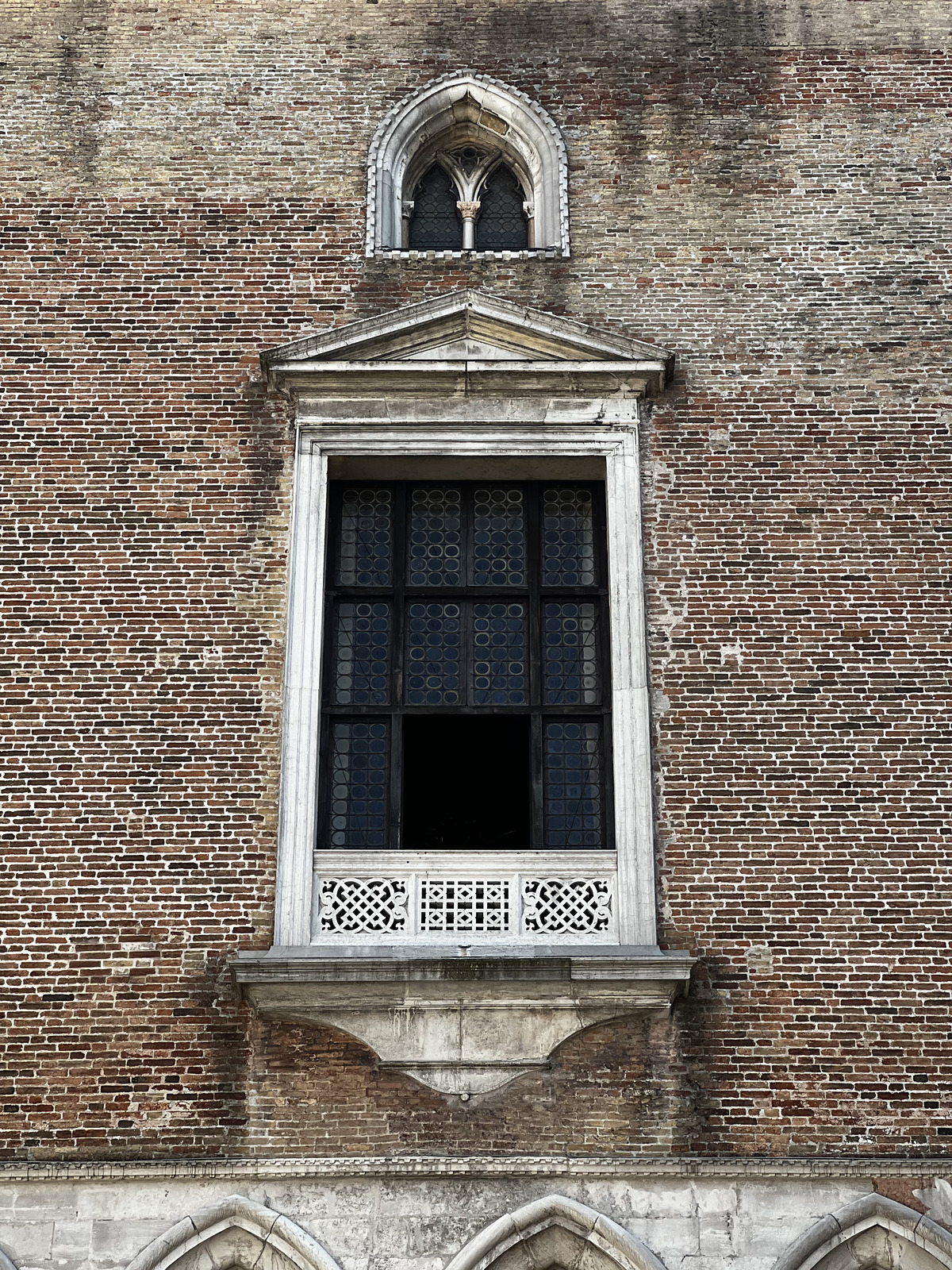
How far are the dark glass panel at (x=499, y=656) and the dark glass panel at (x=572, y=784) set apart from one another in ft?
1.21

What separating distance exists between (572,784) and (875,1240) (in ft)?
11.1

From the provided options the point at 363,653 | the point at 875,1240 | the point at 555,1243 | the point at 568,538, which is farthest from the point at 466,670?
the point at 875,1240

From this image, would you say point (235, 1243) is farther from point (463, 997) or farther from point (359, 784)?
point (359, 784)

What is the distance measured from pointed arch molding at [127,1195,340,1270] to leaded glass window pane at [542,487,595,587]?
15.2 feet

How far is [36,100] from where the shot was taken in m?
14.2

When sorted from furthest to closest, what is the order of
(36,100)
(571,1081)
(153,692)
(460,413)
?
(36,100)
(460,413)
(153,692)
(571,1081)

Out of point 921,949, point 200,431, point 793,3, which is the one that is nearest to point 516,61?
point 793,3

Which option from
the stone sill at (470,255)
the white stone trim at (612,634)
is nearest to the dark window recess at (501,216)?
the stone sill at (470,255)

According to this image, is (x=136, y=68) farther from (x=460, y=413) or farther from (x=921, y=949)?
(x=921, y=949)

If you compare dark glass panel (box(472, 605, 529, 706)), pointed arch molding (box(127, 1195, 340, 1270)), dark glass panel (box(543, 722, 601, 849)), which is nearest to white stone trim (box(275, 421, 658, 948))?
dark glass panel (box(543, 722, 601, 849))

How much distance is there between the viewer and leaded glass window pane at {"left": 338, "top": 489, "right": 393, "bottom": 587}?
1267 centimetres

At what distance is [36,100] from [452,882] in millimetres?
7206

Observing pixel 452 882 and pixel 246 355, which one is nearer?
pixel 452 882

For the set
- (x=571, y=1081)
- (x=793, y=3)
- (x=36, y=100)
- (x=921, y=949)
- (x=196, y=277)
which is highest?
(x=793, y=3)
